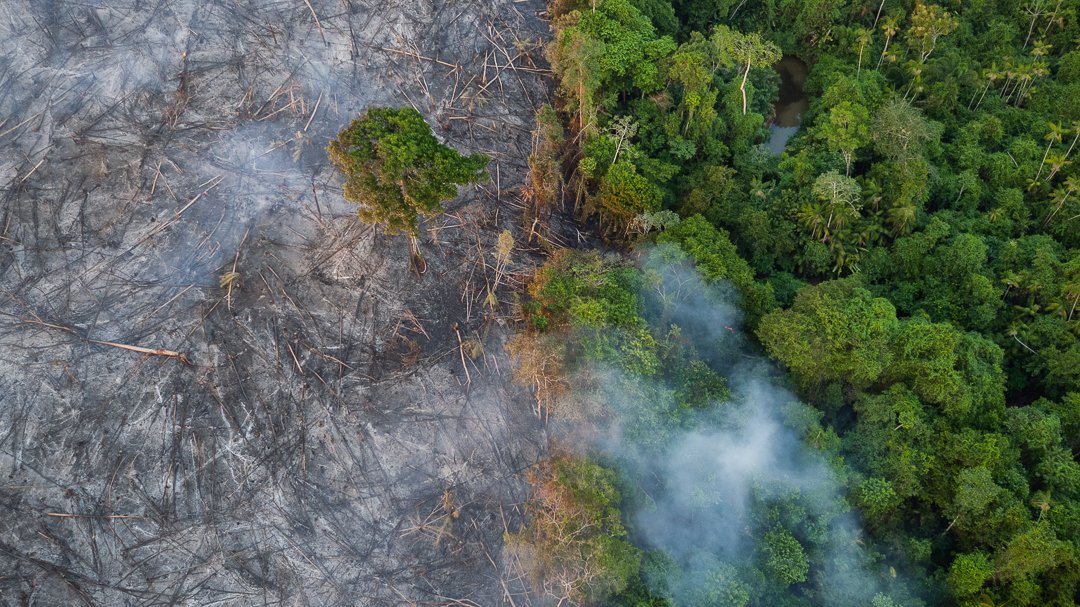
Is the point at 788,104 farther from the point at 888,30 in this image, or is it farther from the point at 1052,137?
the point at 1052,137

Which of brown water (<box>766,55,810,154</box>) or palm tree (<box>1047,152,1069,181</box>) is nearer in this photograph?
palm tree (<box>1047,152,1069,181</box>)

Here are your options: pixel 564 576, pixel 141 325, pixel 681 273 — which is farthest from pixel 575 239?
pixel 141 325

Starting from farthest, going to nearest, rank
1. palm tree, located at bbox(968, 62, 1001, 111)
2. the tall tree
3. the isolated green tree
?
palm tree, located at bbox(968, 62, 1001, 111), the tall tree, the isolated green tree

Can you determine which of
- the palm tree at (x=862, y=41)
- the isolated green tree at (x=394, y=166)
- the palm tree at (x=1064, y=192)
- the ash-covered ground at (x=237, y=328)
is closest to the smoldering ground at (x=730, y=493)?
the ash-covered ground at (x=237, y=328)

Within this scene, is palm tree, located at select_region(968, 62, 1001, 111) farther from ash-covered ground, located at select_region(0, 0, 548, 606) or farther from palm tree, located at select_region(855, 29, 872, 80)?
ash-covered ground, located at select_region(0, 0, 548, 606)

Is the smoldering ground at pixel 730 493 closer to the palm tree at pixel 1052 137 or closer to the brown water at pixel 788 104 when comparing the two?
the brown water at pixel 788 104

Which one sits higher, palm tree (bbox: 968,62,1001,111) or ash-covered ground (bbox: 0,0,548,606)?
palm tree (bbox: 968,62,1001,111)


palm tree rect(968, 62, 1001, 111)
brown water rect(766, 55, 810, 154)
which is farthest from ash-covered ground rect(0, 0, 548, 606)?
palm tree rect(968, 62, 1001, 111)

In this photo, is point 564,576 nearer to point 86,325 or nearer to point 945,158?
point 86,325
